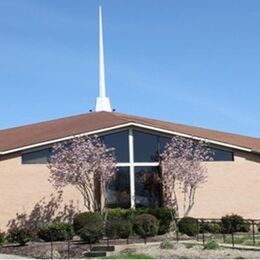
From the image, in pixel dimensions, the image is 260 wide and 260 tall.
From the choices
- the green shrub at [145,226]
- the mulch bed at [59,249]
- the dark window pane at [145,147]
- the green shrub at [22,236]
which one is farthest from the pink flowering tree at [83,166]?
the mulch bed at [59,249]

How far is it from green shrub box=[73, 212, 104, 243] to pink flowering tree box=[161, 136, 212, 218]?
4867 mm

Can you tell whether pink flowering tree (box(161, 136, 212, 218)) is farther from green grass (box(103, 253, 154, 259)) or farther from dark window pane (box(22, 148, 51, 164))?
green grass (box(103, 253, 154, 259))

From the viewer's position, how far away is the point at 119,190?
31781 mm

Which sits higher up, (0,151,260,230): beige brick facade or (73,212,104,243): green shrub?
(0,151,260,230): beige brick facade

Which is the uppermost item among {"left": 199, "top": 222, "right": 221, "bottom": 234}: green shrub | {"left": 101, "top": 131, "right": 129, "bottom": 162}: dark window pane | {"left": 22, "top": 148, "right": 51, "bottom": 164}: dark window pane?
{"left": 101, "top": 131, "right": 129, "bottom": 162}: dark window pane

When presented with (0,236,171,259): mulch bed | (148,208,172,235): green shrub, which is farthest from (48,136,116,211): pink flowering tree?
(0,236,171,259): mulch bed

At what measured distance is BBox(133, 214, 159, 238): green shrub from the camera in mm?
26359

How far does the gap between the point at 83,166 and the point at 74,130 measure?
12.4ft

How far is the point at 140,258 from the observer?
18141mm

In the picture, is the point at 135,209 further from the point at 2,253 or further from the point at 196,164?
the point at 2,253

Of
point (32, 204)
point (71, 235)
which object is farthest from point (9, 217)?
point (71, 235)

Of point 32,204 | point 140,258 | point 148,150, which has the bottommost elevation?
point 140,258

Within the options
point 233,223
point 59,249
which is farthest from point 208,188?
point 59,249

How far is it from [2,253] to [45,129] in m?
14.1
